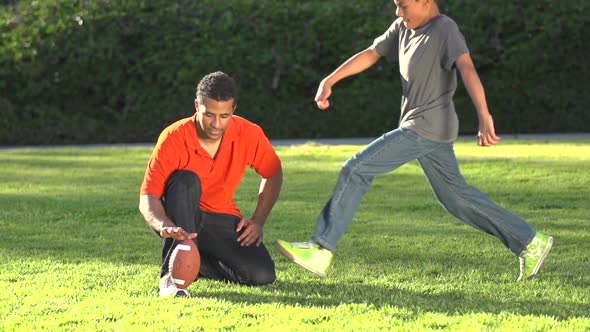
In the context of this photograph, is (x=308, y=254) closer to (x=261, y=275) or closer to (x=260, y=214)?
(x=261, y=275)

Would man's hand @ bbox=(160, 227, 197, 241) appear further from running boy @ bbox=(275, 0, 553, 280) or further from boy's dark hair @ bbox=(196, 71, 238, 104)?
boy's dark hair @ bbox=(196, 71, 238, 104)

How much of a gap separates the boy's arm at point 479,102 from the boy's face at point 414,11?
1.09ft

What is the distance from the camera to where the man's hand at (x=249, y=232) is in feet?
21.1

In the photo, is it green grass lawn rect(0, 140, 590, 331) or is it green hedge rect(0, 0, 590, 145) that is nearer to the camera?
green grass lawn rect(0, 140, 590, 331)

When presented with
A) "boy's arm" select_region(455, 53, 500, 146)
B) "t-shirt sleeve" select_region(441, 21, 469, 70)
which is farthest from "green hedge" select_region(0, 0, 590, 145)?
"boy's arm" select_region(455, 53, 500, 146)

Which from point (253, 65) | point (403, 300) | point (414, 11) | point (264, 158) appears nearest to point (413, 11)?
point (414, 11)

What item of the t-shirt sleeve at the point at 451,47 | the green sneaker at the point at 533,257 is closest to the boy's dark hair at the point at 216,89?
the t-shirt sleeve at the point at 451,47

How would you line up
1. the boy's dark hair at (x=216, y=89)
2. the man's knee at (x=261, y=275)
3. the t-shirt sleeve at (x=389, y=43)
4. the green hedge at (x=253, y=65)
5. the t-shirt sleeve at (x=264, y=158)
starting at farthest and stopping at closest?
the green hedge at (x=253, y=65) → the t-shirt sleeve at (x=389, y=43) → the t-shirt sleeve at (x=264, y=158) → the man's knee at (x=261, y=275) → the boy's dark hair at (x=216, y=89)

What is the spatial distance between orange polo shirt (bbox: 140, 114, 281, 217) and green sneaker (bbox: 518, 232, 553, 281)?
1.46 meters

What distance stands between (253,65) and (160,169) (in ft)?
39.1

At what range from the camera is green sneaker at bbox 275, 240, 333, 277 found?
607 centimetres

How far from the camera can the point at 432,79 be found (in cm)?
620

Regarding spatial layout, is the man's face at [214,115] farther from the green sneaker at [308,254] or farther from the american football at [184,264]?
the green sneaker at [308,254]

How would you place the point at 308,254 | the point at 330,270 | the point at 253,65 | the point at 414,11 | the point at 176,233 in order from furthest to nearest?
the point at 253,65 < the point at 330,270 < the point at 414,11 < the point at 308,254 < the point at 176,233
